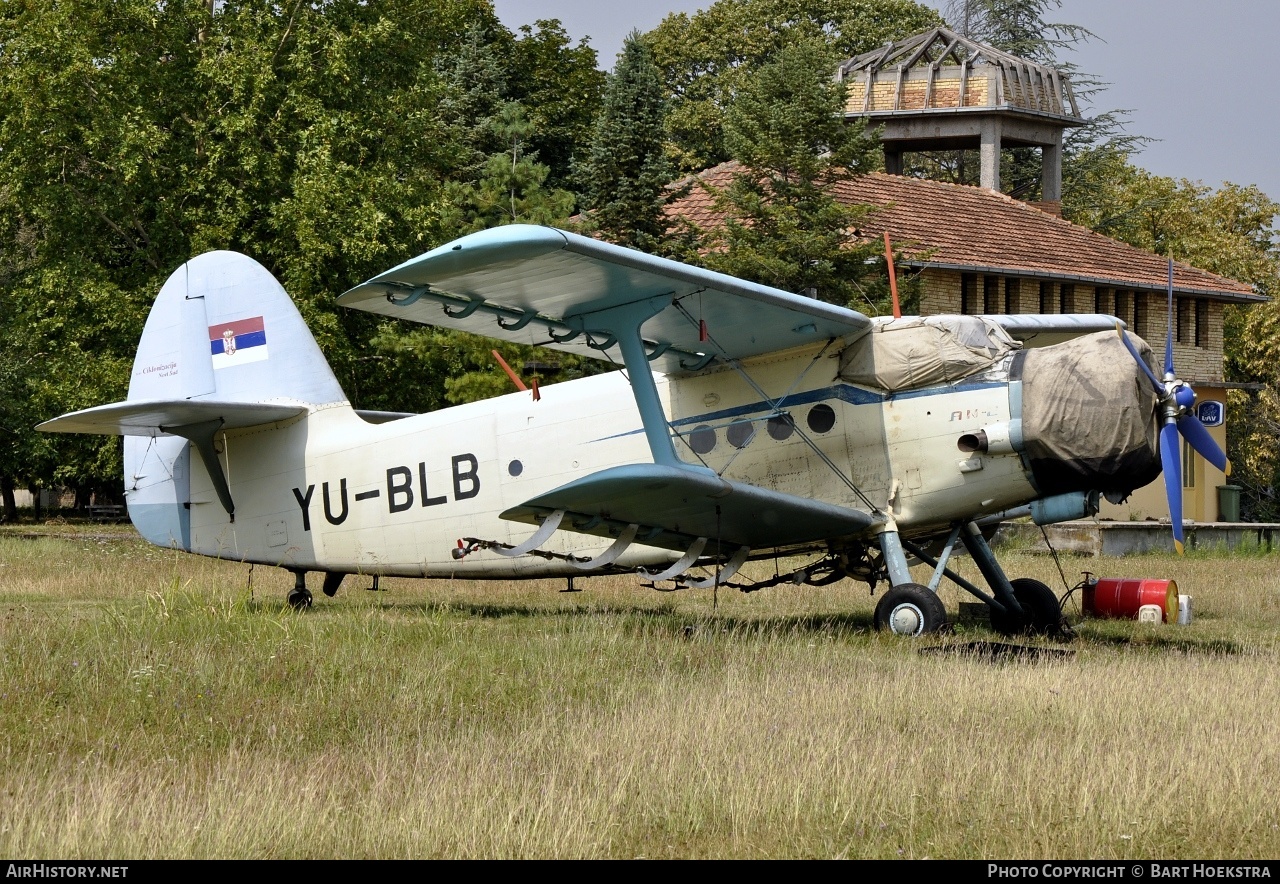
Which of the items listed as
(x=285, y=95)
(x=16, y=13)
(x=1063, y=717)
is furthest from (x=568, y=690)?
(x=16, y=13)

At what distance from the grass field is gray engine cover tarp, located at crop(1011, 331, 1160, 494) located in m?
1.28

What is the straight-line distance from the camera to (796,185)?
22.2 m

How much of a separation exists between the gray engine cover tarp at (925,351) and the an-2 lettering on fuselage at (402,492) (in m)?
3.57

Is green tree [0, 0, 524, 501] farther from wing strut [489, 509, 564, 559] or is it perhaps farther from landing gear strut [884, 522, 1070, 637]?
landing gear strut [884, 522, 1070, 637]

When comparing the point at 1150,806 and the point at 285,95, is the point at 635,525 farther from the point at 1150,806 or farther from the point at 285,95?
the point at 285,95

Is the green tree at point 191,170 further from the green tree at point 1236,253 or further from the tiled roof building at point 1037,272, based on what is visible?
the green tree at point 1236,253

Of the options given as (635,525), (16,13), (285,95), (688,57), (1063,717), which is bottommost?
(1063,717)

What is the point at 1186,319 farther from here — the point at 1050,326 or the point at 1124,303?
the point at 1050,326

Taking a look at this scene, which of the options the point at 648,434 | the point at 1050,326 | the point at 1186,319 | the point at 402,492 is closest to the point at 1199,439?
the point at 1050,326

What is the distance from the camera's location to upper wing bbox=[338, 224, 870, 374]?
862 centimetres

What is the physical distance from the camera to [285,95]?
2644 cm

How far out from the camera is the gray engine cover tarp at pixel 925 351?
1023cm
